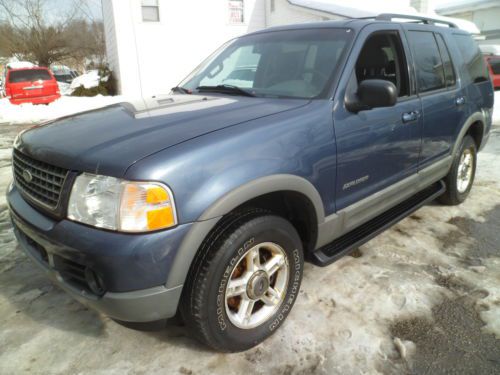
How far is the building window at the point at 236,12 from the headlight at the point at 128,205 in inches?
613

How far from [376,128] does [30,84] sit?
14.4m

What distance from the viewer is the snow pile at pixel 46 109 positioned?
1217cm

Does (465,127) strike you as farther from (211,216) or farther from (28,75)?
(28,75)

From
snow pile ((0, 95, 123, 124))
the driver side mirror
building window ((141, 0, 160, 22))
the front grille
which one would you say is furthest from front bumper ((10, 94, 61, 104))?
the driver side mirror

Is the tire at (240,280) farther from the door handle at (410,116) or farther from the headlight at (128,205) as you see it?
the door handle at (410,116)

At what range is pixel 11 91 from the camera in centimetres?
1358

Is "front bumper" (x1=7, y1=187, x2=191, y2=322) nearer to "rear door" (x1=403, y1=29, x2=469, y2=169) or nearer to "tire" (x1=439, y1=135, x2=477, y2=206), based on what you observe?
"rear door" (x1=403, y1=29, x2=469, y2=169)

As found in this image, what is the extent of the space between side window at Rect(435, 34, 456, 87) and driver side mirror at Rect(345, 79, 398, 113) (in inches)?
60.7

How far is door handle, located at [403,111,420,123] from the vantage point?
295 centimetres

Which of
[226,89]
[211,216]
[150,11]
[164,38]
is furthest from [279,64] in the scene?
[150,11]

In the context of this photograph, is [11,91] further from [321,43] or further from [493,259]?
[493,259]

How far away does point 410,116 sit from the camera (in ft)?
9.87

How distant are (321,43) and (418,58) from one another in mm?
988

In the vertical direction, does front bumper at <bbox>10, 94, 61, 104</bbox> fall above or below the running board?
above
